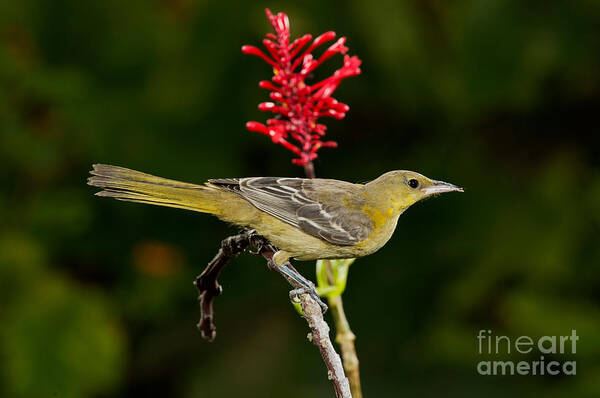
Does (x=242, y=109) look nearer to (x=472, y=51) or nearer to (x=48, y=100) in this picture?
(x=48, y=100)

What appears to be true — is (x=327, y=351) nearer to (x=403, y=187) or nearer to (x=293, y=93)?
(x=293, y=93)

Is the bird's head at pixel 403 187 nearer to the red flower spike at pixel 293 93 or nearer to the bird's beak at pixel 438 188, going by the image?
the bird's beak at pixel 438 188

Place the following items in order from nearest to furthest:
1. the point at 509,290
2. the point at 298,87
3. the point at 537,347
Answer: the point at 298,87 < the point at 537,347 < the point at 509,290

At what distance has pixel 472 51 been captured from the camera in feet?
14.3

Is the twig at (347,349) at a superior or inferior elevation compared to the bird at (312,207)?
inferior

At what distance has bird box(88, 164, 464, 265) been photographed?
7.45 feet

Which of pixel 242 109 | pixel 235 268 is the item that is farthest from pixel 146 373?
pixel 242 109

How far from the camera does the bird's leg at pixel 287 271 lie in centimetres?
195

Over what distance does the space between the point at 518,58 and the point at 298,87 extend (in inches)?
112

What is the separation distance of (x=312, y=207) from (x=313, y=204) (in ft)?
0.04

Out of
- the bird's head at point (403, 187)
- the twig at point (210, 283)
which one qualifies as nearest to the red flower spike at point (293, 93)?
the twig at point (210, 283)

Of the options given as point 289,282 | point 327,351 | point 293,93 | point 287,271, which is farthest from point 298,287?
point 293,93

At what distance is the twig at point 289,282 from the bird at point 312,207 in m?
0.09

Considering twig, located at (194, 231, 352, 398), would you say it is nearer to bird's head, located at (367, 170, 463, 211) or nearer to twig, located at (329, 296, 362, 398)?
twig, located at (329, 296, 362, 398)
